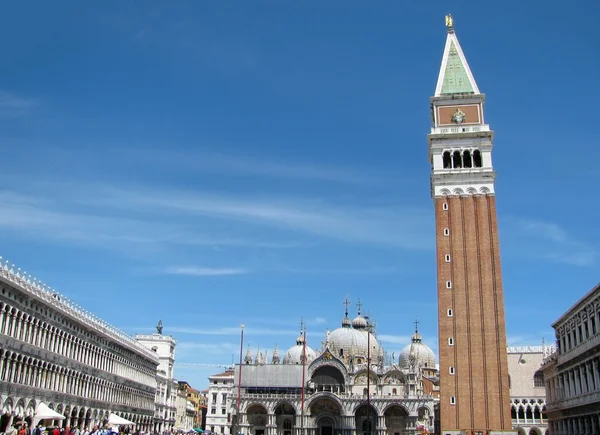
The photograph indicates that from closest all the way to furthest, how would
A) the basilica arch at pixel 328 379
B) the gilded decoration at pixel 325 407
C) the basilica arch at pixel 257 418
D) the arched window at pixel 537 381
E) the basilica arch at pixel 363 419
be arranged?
the basilica arch at pixel 363 419, the arched window at pixel 537 381, the gilded decoration at pixel 325 407, the basilica arch at pixel 257 418, the basilica arch at pixel 328 379

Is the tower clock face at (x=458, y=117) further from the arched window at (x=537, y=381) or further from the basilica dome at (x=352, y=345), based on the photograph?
the basilica dome at (x=352, y=345)

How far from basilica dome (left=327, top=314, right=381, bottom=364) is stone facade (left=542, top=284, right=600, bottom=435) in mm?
36940

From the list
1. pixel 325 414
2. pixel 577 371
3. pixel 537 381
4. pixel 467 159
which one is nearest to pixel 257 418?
pixel 325 414

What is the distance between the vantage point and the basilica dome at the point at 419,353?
10531 cm

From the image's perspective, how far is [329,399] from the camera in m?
82.1

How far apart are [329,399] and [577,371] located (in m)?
40.4

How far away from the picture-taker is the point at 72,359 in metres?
51.6

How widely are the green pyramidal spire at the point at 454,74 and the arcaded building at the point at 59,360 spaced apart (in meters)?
43.7

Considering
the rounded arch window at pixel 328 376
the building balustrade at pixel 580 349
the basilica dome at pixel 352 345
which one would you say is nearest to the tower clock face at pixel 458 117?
the building balustrade at pixel 580 349

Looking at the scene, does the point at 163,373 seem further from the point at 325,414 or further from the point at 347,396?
the point at 347,396

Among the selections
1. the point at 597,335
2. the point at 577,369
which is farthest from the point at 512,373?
the point at 597,335

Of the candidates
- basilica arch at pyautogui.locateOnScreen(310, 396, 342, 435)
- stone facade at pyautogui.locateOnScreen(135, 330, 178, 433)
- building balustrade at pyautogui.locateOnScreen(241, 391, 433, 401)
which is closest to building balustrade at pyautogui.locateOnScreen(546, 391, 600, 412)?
building balustrade at pyautogui.locateOnScreen(241, 391, 433, 401)

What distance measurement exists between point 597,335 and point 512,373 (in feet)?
143

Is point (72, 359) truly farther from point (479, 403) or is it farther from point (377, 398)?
point (377, 398)
